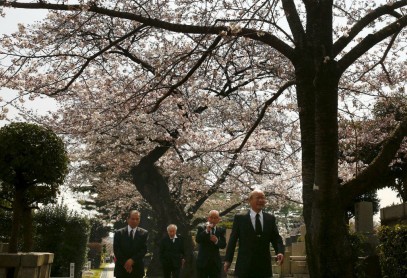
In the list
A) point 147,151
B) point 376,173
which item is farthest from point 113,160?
point 376,173

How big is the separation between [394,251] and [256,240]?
2577 mm

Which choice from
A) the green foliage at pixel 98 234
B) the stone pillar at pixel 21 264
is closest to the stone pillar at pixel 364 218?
the stone pillar at pixel 21 264

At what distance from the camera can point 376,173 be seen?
9094 mm


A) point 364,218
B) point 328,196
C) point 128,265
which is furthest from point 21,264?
point 364,218

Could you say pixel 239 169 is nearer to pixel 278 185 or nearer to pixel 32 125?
pixel 278 185

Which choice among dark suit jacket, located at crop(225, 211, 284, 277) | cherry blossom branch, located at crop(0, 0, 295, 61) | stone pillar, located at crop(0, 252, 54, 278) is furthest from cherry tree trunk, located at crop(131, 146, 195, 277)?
dark suit jacket, located at crop(225, 211, 284, 277)

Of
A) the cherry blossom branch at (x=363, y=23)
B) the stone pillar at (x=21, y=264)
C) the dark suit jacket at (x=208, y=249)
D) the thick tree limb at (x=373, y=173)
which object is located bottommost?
the stone pillar at (x=21, y=264)

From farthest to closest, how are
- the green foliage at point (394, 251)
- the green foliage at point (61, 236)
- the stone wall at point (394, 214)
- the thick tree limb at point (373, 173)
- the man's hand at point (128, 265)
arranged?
the green foliage at point (61, 236)
the stone wall at point (394, 214)
the man's hand at point (128, 265)
the thick tree limb at point (373, 173)
the green foliage at point (394, 251)

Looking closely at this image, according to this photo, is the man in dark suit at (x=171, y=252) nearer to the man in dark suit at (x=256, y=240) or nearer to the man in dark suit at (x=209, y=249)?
the man in dark suit at (x=209, y=249)

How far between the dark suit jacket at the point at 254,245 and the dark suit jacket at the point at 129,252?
2.90 metres

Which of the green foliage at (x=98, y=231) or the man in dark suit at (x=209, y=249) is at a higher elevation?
the green foliage at (x=98, y=231)

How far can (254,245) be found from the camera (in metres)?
7.30

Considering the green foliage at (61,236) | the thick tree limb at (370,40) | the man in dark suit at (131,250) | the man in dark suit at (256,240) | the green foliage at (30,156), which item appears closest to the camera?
the man in dark suit at (256,240)

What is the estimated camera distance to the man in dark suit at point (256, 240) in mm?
7234
